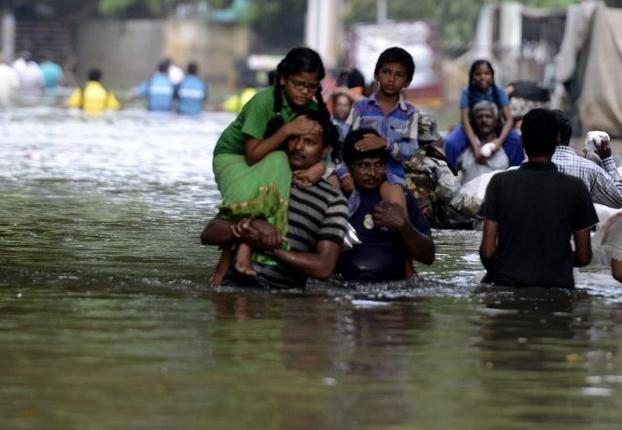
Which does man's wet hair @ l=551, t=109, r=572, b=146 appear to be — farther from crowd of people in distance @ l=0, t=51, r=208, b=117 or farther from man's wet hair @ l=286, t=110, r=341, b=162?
crowd of people in distance @ l=0, t=51, r=208, b=117

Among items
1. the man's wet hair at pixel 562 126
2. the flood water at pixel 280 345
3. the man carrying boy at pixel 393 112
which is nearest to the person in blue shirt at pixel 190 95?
the flood water at pixel 280 345

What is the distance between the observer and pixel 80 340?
26.2 feet

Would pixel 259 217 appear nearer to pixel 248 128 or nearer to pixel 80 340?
pixel 248 128

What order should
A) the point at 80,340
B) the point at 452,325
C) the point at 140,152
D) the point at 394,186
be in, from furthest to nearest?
the point at 140,152
the point at 394,186
the point at 452,325
the point at 80,340

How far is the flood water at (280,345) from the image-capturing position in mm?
6445

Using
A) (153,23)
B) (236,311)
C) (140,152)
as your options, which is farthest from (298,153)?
(153,23)

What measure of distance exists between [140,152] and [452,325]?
1648 centimetres

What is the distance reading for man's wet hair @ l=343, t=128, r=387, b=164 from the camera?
32.4 feet

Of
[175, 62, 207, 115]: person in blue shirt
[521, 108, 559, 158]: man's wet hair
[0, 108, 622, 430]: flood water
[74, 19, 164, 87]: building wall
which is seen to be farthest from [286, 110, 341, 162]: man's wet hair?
[74, 19, 164, 87]: building wall

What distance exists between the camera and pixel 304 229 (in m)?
9.66

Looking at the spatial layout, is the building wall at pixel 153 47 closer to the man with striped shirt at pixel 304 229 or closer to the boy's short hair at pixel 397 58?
the boy's short hair at pixel 397 58

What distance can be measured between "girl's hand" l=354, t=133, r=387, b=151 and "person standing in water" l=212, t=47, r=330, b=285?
234 mm

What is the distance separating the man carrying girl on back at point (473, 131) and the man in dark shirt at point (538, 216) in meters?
5.32

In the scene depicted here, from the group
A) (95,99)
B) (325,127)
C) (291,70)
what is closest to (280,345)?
(325,127)
